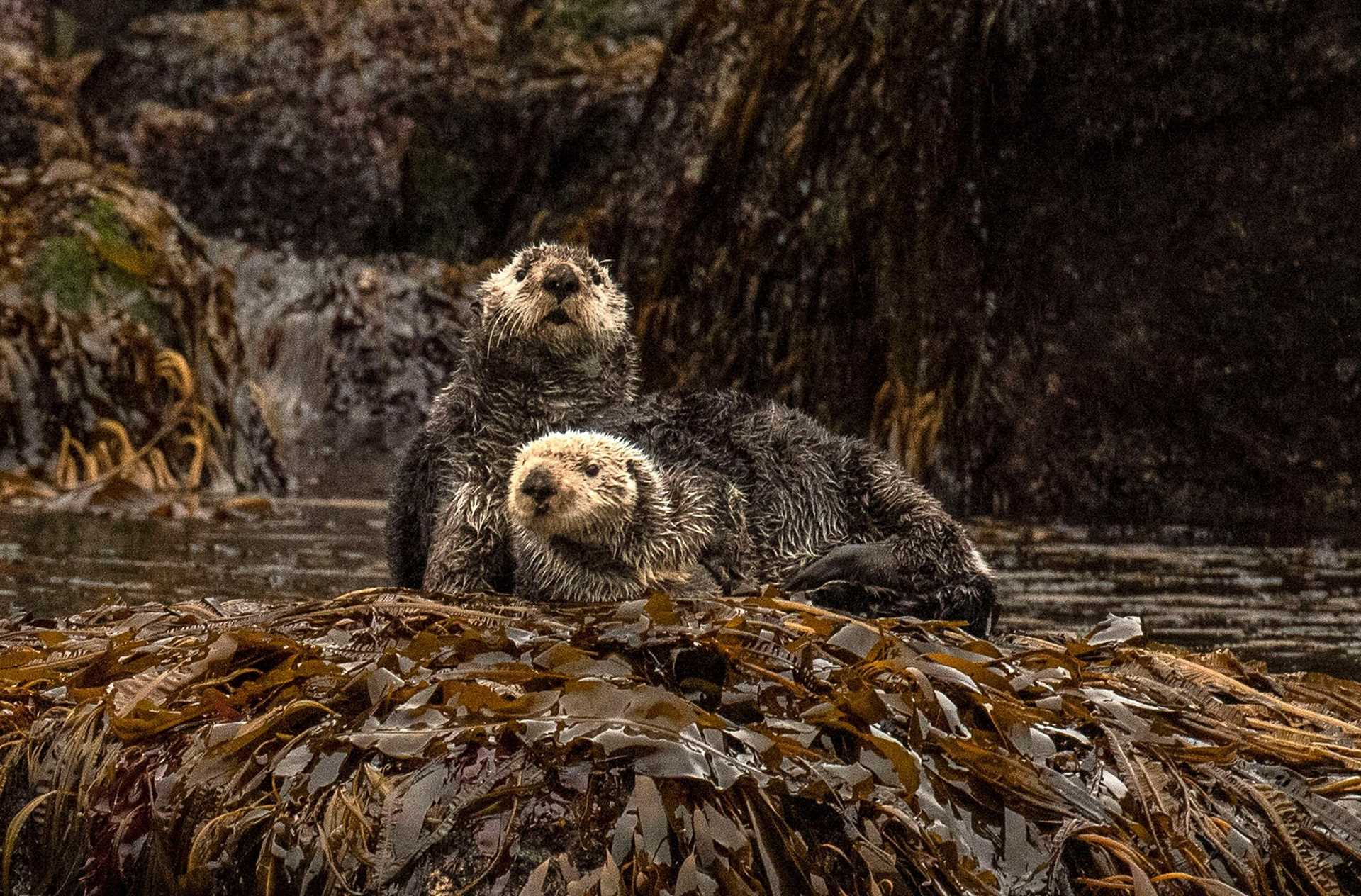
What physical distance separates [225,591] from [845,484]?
202cm

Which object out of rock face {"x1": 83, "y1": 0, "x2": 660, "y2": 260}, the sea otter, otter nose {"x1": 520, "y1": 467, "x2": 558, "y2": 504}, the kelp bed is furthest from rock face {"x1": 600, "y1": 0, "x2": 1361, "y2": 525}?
rock face {"x1": 83, "y1": 0, "x2": 660, "y2": 260}

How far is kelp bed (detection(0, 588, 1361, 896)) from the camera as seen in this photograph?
2.16 meters

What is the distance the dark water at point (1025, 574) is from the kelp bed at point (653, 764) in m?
1.09

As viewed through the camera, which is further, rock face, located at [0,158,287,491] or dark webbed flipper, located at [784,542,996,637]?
rock face, located at [0,158,287,491]

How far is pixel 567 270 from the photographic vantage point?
3332 millimetres

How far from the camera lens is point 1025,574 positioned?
5637 mm

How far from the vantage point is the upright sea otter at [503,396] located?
323 centimetres

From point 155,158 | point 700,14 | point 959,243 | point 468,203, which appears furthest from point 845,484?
point 155,158

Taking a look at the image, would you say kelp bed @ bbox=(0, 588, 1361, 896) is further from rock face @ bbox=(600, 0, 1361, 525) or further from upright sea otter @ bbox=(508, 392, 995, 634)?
rock face @ bbox=(600, 0, 1361, 525)

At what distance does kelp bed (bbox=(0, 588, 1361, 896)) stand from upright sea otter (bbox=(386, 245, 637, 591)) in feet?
1.33

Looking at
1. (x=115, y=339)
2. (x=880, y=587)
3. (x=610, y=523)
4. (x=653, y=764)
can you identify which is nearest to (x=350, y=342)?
(x=115, y=339)

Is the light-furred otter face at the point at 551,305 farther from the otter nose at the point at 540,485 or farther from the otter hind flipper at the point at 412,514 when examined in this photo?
the otter nose at the point at 540,485

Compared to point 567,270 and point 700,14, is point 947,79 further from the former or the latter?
point 567,270

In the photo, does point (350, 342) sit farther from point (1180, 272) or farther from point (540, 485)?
point (540, 485)
